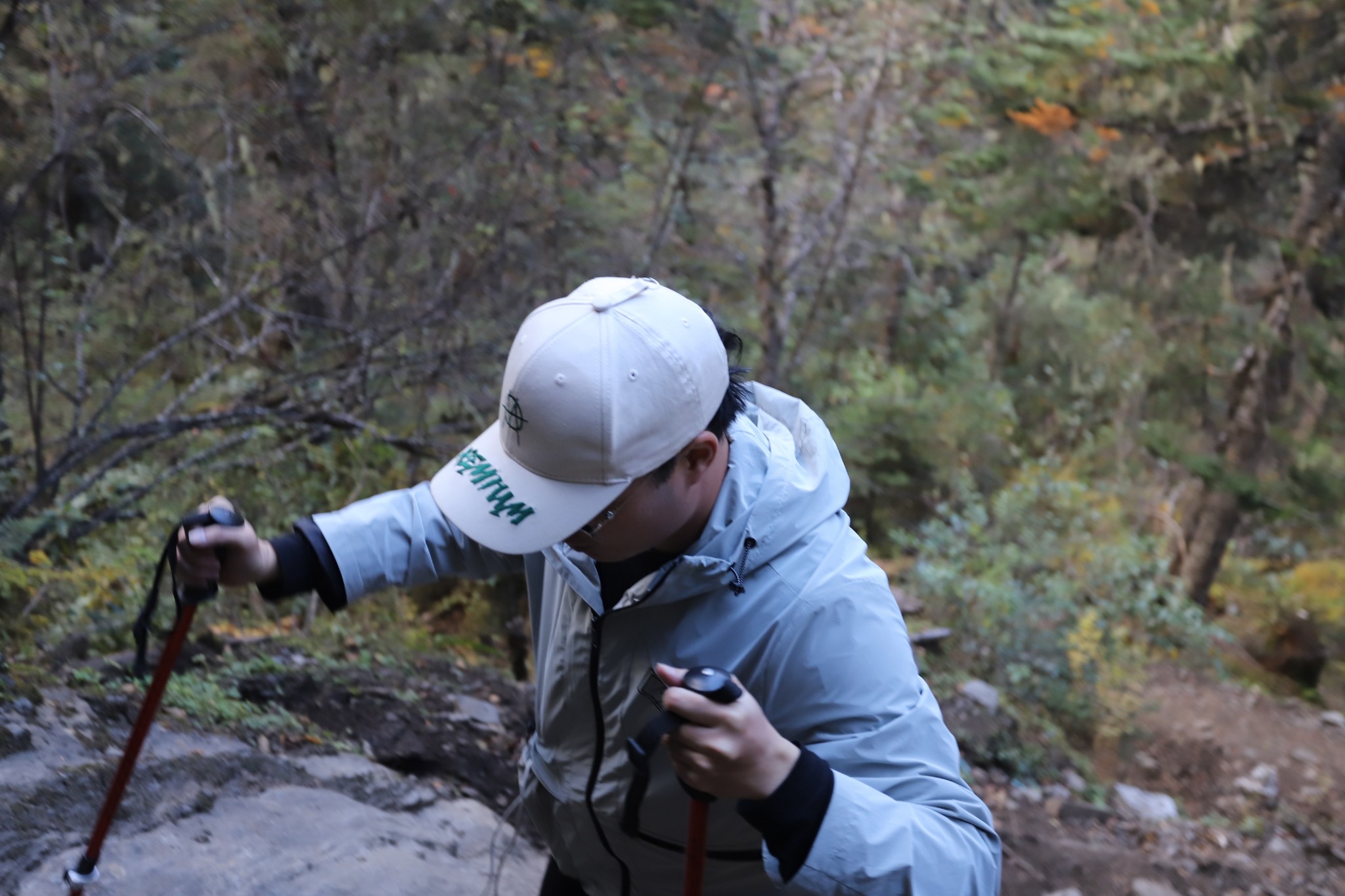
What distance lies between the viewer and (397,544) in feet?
6.49

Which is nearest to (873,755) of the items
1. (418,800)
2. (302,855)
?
(302,855)

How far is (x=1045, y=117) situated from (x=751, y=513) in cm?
1008

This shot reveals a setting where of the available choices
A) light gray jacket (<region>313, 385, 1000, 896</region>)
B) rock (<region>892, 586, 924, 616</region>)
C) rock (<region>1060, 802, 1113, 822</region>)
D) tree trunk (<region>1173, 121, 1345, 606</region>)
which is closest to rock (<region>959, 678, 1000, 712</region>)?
rock (<region>1060, 802, 1113, 822</region>)

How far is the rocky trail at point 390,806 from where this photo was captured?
2682 mm

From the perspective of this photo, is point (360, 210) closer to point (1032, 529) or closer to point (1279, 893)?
point (1032, 529)

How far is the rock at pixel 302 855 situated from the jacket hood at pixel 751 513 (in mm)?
1442

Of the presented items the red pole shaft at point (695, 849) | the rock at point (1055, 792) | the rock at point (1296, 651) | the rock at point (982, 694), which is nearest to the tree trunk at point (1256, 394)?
the rock at point (1296, 651)

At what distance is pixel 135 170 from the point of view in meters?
6.54

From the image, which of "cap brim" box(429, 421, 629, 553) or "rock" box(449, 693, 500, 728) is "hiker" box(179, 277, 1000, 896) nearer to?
"cap brim" box(429, 421, 629, 553)

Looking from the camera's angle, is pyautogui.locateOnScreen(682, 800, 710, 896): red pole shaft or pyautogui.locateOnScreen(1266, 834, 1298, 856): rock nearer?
pyautogui.locateOnScreen(682, 800, 710, 896): red pole shaft

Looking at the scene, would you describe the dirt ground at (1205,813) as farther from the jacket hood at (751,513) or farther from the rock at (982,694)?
the jacket hood at (751,513)

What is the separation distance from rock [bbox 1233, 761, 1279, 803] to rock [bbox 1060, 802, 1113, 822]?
2.16m

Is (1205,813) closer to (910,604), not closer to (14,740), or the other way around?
(910,604)

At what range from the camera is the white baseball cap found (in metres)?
1.50
